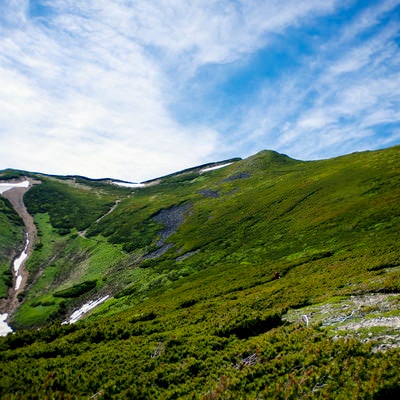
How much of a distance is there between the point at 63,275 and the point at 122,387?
262ft

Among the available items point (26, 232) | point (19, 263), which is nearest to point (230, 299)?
point (19, 263)

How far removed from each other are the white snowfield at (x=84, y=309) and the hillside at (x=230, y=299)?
142 cm

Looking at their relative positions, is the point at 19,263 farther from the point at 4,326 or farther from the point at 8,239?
the point at 4,326

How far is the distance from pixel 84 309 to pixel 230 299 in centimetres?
4006

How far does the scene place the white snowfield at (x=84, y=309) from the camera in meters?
59.2

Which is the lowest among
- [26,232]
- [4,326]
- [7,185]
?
[4,326]

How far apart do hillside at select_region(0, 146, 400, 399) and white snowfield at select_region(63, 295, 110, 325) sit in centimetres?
142

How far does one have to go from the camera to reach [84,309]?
62656 mm

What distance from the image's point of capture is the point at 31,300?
7156 centimetres

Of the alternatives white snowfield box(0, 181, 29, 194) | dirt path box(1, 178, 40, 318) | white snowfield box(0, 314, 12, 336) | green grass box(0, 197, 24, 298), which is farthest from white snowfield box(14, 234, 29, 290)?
white snowfield box(0, 181, 29, 194)

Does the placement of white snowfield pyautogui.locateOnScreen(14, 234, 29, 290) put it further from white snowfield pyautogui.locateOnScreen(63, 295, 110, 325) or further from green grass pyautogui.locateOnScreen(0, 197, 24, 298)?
white snowfield pyautogui.locateOnScreen(63, 295, 110, 325)

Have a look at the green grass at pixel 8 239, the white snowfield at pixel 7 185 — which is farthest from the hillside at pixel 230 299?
the white snowfield at pixel 7 185

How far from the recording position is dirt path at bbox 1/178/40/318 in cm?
7112

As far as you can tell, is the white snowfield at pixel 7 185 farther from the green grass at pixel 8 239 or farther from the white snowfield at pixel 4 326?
the white snowfield at pixel 4 326
